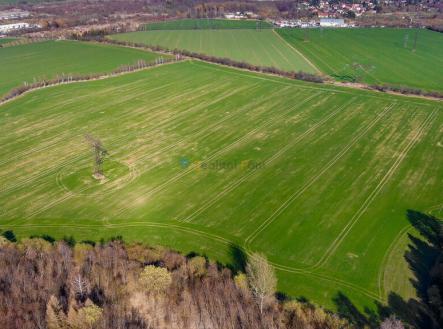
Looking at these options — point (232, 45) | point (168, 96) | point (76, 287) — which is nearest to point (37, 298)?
point (76, 287)

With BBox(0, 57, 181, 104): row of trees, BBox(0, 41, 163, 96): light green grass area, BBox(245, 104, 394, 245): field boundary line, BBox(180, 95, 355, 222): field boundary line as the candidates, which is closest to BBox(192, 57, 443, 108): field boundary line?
BBox(180, 95, 355, 222): field boundary line

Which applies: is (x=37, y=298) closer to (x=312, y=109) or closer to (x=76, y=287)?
(x=76, y=287)

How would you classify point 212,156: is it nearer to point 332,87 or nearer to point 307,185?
point 307,185

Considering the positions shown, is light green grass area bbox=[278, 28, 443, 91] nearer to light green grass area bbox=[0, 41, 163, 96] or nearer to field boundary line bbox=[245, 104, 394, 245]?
field boundary line bbox=[245, 104, 394, 245]

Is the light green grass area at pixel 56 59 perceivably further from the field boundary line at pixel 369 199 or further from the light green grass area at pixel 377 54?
the field boundary line at pixel 369 199

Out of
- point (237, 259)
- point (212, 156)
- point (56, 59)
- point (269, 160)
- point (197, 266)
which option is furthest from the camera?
point (56, 59)

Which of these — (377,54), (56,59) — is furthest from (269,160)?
(56,59)
